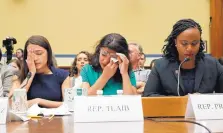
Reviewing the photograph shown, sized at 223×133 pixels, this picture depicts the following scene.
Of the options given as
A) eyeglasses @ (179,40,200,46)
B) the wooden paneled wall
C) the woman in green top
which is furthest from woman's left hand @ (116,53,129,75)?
the wooden paneled wall

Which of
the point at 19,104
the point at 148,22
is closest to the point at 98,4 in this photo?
the point at 148,22

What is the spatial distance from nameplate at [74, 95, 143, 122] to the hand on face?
77 cm

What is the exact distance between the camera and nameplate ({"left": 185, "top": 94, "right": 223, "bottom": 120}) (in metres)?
1.39

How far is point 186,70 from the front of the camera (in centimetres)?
202

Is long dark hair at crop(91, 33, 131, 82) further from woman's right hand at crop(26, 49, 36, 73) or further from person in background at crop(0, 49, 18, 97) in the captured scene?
person in background at crop(0, 49, 18, 97)

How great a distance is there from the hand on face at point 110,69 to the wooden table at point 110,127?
2.69 ft

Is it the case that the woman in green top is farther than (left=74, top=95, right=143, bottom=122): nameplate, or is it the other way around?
the woman in green top

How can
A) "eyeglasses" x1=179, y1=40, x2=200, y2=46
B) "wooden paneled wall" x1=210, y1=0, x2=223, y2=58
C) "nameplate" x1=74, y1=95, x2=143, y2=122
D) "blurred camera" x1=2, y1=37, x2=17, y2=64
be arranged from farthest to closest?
"wooden paneled wall" x1=210, y1=0, x2=223, y2=58, "blurred camera" x1=2, y1=37, x2=17, y2=64, "eyeglasses" x1=179, y1=40, x2=200, y2=46, "nameplate" x1=74, y1=95, x2=143, y2=122

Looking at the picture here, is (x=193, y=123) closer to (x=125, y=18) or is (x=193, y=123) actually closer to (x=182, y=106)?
(x=182, y=106)

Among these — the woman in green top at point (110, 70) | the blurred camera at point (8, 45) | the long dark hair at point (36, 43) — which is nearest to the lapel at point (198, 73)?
the woman in green top at point (110, 70)

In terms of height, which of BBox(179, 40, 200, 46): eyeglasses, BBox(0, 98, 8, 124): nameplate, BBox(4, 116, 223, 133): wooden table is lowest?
BBox(4, 116, 223, 133): wooden table

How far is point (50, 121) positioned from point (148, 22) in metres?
3.99

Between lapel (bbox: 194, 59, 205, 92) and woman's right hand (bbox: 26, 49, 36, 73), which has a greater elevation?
woman's right hand (bbox: 26, 49, 36, 73)

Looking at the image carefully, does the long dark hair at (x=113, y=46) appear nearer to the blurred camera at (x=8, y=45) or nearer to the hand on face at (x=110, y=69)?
the hand on face at (x=110, y=69)
